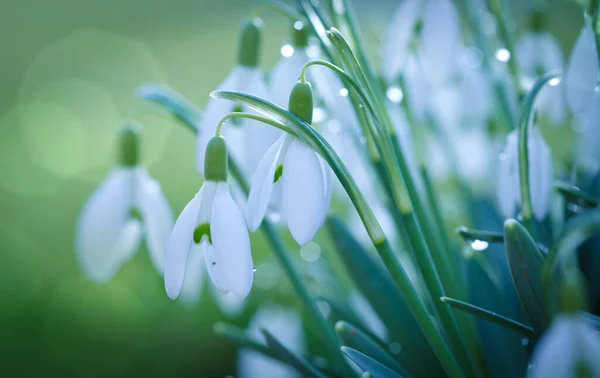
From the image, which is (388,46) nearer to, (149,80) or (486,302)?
(486,302)

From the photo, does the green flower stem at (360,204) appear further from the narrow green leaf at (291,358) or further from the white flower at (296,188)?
the narrow green leaf at (291,358)

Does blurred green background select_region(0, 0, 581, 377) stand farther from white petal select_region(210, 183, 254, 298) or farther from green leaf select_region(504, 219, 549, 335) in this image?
green leaf select_region(504, 219, 549, 335)

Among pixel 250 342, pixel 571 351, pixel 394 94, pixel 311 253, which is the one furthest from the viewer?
pixel 311 253

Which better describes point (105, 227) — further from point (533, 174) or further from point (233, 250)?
point (533, 174)

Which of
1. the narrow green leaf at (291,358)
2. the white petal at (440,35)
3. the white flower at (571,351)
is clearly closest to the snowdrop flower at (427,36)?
the white petal at (440,35)

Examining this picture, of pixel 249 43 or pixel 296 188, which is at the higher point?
pixel 249 43

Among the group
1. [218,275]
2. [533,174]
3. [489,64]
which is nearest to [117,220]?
[218,275]

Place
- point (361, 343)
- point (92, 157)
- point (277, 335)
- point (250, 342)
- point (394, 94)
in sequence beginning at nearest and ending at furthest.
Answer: point (361, 343)
point (250, 342)
point (394, 94)
point (277, 335)
point (92, 157)
